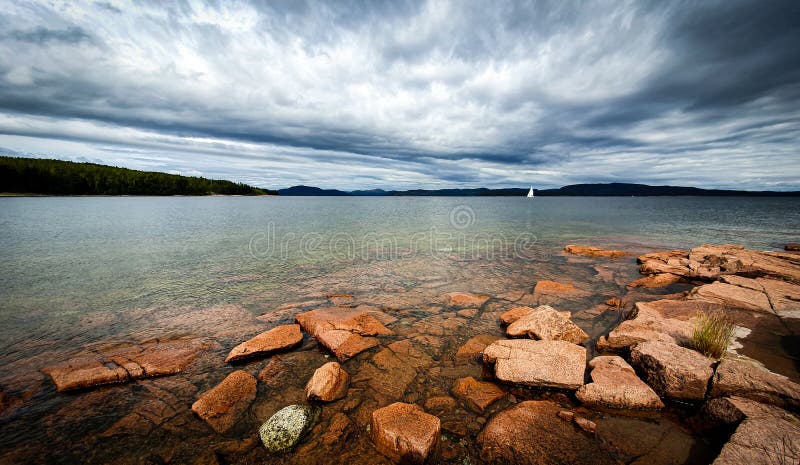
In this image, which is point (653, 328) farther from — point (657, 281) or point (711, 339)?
point (657, 281)

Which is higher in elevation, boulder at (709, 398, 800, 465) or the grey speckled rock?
boulder at (709, 398, 800, 465)

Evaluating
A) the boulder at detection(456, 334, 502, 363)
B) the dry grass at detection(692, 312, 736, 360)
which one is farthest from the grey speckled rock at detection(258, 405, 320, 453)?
the dry grass at detection(692, 312, 736, 360)

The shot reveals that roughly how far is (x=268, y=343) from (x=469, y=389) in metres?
5.72

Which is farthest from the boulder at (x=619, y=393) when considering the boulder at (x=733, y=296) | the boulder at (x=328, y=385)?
the boulder at (x=733, y=296)

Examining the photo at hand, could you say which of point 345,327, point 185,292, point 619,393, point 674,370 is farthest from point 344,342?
point 185,292

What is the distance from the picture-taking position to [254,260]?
20188 mm

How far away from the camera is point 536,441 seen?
5.28 metres

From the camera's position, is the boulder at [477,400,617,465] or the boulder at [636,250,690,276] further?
the boulder at [636,250,690,276]

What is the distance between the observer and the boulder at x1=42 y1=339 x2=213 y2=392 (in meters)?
7.03

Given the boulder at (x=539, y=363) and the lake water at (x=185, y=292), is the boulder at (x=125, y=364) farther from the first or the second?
the boulder at (x=539, y=363)

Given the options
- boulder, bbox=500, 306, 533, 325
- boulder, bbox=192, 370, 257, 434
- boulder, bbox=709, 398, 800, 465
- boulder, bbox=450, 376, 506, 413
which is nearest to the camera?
boulder, bbox=709, 398, 800, 465

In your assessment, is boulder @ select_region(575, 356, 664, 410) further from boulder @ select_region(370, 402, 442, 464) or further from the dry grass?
boulder @ select_region(370, 402, 442, 464)

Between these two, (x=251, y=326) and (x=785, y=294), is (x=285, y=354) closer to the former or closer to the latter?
(x=251, y=326)

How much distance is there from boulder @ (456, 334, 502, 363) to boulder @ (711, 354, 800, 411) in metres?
4.79
